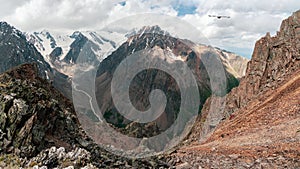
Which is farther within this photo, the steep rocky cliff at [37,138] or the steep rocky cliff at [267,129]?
the steep rocky cliff at [267,129]

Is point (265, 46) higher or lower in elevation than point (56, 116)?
higher

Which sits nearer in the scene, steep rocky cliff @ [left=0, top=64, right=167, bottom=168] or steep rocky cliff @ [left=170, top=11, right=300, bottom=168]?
steep rocky cliff @ [left=0, top=64, right=167, bottom=168]

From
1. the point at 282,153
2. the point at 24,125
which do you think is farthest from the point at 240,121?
the point at 24,125

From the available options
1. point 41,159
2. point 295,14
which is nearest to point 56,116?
point 41,159

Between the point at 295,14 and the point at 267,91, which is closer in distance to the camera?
the point at 267,91

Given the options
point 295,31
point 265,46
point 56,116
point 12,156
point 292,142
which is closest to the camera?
point 12,156

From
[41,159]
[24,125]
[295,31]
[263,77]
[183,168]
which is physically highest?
[295,31]

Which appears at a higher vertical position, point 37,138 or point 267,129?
point 37,138

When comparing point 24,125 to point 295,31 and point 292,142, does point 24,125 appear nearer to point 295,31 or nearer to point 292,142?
point 292,142

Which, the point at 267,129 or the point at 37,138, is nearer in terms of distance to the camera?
the point at 37,138

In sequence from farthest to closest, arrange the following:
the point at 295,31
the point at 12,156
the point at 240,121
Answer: the point at 295,31, the point at 240,121, the point at 12,156
